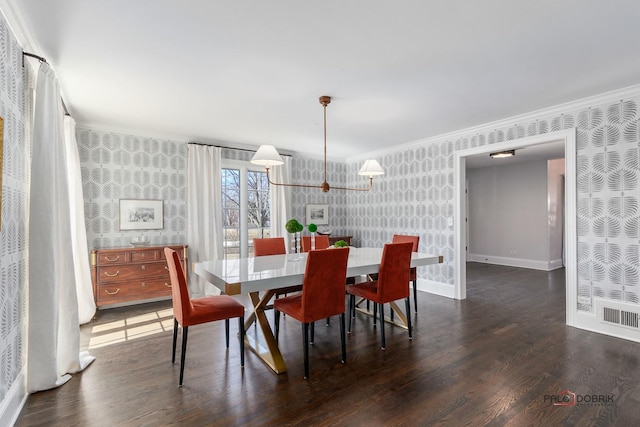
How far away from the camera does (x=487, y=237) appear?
314 inches

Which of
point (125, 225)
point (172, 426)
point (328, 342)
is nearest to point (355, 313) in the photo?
point (328, 342)

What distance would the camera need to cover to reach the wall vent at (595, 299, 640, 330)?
3.11 metres

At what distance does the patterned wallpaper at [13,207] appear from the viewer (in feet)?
6.01

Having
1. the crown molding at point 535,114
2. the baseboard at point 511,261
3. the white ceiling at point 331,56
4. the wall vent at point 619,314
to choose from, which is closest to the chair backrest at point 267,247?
the white ceiling at point 331,56

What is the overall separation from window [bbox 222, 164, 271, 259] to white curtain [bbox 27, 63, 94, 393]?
9.62ft

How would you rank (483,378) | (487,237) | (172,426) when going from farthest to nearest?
(487,237) < (483,378) < (172,426)

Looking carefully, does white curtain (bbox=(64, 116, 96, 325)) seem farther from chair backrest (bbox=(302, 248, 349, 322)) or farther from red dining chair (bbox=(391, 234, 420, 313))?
red dining chair (bbox=(391, 234, 420, 313))

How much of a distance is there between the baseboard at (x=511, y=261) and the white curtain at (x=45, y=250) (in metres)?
8.15

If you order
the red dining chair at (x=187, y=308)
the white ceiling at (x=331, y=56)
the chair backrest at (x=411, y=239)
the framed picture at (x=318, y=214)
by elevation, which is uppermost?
the white ceiling at (x=331, y=56)

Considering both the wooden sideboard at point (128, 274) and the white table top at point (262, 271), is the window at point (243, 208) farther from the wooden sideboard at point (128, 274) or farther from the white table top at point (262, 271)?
the white table top at point (262, 271)

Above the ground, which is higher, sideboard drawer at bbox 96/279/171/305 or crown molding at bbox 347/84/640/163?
crown molding at bbox 347/84/640/163

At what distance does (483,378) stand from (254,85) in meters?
3.14

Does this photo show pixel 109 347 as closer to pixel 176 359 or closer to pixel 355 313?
pixel 176 359

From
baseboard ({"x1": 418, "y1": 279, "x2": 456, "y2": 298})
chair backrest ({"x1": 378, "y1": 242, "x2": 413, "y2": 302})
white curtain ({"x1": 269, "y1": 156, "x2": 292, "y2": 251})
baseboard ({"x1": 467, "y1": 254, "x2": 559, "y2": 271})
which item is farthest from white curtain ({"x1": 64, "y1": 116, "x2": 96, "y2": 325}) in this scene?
baseboard ({"x1": 467, "y1": 254, "x2": 559, "y2": 271})
